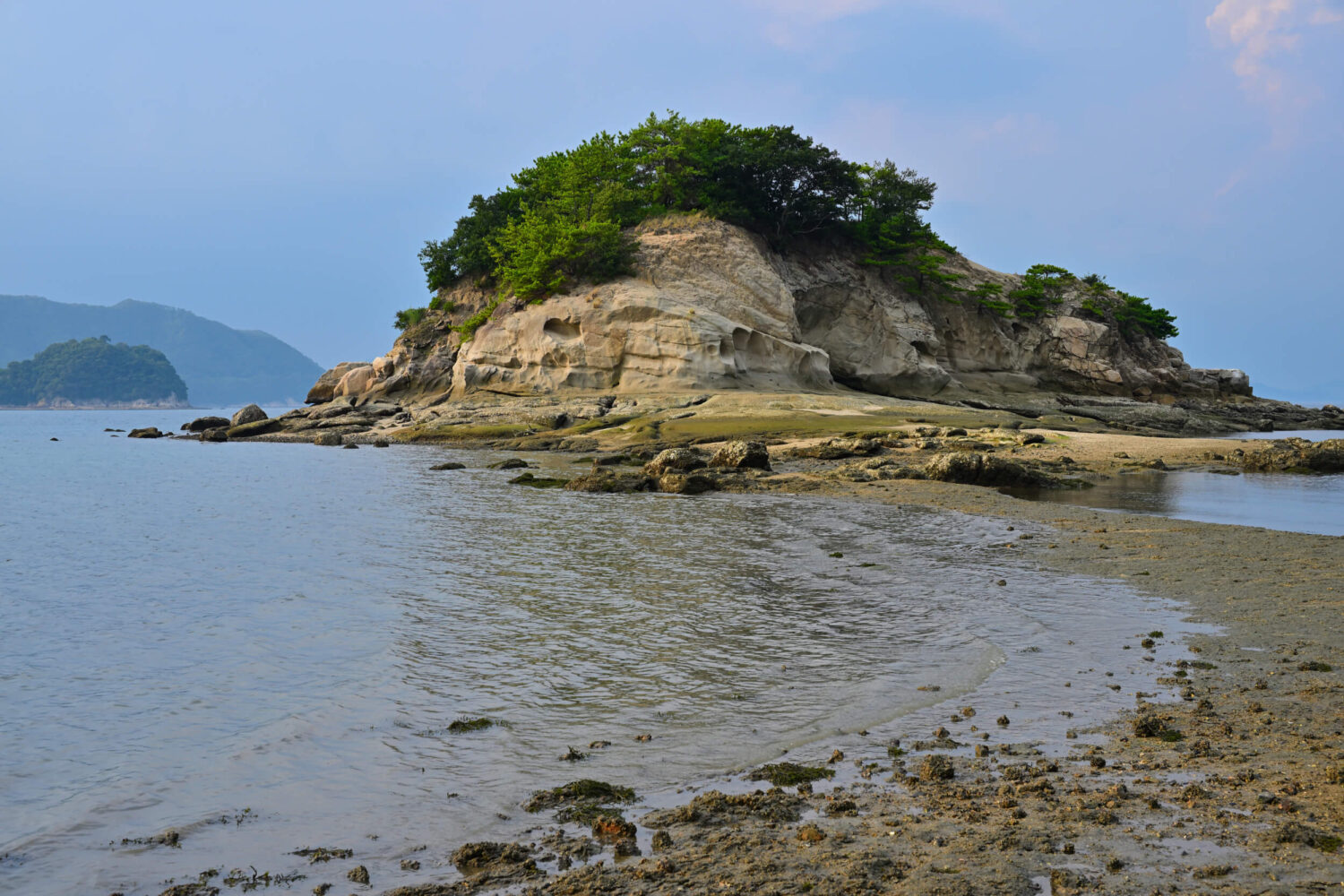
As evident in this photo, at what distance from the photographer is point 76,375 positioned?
162m

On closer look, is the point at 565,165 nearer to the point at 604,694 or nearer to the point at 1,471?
the point at 1,471

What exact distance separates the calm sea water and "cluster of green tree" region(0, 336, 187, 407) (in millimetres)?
177284

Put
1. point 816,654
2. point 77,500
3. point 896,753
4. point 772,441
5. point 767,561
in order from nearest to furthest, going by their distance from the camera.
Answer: point 896,753
point 816,654
point 767,561
point 77,500
point 772,441

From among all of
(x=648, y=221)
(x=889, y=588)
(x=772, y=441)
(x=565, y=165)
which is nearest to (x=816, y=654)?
(x=889, y=588)

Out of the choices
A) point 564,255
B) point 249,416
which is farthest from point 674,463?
point 249,416

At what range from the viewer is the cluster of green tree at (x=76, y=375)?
161m

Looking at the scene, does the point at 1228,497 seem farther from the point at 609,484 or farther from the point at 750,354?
the point at 750,354

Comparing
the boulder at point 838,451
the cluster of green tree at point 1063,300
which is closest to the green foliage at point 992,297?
the cluster of green tree at point 1063,300

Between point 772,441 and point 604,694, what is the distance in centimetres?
2313

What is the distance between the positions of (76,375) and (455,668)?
18934cm

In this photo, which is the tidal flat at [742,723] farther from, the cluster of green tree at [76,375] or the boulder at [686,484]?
the cluster of green tree at [76,375]

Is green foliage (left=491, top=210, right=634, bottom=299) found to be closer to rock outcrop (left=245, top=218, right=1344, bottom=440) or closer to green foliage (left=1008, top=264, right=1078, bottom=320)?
rock outcrop (left=245, top=218, right=1344, bottom=440)

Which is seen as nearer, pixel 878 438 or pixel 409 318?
pixel 878 438

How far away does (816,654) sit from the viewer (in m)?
7.28
